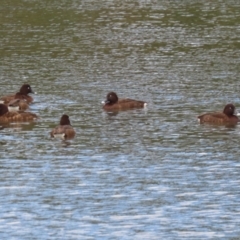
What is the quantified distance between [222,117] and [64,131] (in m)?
4.83

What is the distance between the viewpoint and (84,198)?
856 inches

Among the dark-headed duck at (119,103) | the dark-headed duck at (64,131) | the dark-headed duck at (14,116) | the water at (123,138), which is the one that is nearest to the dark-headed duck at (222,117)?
the water at (123,138)

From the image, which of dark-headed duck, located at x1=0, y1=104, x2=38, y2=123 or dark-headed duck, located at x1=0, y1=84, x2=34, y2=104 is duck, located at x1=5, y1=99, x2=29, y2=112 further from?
dark-headed duck, located at x1=0, y1=104, x2=38, y2=123

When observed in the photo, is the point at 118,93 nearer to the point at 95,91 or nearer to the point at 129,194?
the point at 95,91

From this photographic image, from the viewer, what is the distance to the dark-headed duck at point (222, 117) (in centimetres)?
3011

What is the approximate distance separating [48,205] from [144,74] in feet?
61.7

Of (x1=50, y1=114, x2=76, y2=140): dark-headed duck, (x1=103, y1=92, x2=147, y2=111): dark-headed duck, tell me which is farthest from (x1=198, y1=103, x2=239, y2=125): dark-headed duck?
(x1=50, y1=114, x2=76, y2=140): dark-headed duck

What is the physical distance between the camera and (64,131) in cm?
2808

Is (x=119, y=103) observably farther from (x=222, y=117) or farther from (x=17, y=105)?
(x=222, y=117)

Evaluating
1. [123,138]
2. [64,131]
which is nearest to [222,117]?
[123,138]

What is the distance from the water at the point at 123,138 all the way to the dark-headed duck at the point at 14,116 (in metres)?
0.33

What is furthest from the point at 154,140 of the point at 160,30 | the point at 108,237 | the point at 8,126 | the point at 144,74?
the point at 160,30

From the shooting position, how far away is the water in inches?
796

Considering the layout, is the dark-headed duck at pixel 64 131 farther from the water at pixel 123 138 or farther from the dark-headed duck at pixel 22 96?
the dark-headed duck at pixel 22 96
